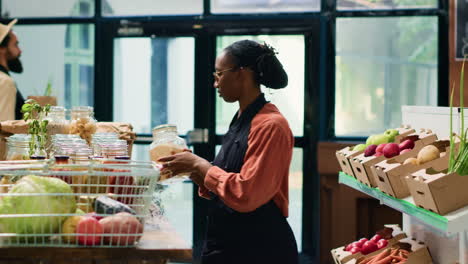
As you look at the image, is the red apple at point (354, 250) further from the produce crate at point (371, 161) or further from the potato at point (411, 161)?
the potato at point (411, 161)

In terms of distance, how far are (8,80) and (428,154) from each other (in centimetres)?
299

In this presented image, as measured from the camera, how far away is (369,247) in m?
3.69

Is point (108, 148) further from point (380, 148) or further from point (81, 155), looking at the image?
point (380, 148)

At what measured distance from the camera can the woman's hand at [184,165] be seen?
2.79 metres

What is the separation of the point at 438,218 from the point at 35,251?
4.37 ft

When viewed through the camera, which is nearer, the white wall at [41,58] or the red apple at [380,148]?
the red apple at [380,148]

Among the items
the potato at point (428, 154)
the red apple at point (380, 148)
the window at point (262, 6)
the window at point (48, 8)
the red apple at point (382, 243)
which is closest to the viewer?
the potato at point (428, 154)

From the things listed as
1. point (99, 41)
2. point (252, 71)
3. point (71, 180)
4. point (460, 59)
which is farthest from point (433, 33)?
point (71, 180)

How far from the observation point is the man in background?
5.04m

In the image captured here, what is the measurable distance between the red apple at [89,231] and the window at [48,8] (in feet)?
15.8

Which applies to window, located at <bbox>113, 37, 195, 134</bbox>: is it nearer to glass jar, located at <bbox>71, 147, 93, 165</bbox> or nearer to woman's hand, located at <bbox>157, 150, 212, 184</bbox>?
woman's hand, located at <bbox>157, 150, 212, 184</bbox>

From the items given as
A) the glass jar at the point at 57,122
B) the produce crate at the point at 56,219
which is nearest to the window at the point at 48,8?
the glass jar at the point at 57,122

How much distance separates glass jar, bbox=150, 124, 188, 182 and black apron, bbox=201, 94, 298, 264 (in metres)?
0.21

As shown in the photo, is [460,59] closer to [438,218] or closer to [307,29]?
[307,29]
